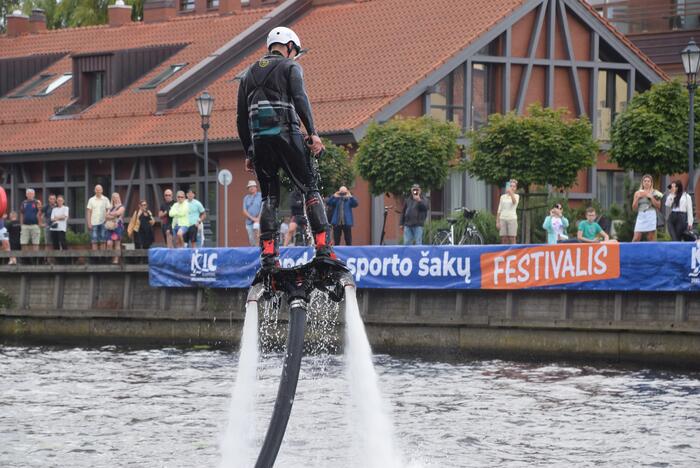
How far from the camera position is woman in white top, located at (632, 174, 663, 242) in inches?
1155

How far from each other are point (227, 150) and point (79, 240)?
5.00m

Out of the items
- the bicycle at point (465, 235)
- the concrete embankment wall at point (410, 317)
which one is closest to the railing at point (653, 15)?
the bicycle at point (465, 235)

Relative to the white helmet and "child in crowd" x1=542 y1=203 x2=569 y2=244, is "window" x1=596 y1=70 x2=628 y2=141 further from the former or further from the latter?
the white helmet

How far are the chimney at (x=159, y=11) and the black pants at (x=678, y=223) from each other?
33.2m

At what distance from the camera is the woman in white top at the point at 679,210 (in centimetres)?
2895

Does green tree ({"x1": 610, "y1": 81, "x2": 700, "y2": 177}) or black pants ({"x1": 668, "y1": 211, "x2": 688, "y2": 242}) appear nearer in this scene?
black pants ({"x1": 668, "y1": 211, "x2": 688, "y2": 242})

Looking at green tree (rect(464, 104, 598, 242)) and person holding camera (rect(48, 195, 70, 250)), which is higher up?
green tree (rect(464, 104, 598, 242))

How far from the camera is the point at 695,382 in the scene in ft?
85.2

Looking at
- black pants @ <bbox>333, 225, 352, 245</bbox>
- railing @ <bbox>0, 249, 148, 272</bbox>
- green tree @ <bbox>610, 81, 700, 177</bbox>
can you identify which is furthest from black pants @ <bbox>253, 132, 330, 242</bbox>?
green tree @ <bbox>610, 81, 700, 177</bbox>

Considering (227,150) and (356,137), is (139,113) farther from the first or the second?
(356,137)

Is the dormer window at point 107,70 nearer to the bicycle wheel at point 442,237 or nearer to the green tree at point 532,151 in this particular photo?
the green tree at point 532,151

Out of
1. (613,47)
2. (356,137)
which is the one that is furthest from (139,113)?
(613,47)

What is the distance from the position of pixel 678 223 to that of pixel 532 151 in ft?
29.8

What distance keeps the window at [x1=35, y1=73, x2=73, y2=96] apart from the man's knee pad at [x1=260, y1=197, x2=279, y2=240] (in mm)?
42490
